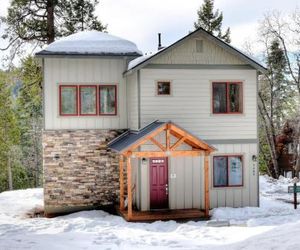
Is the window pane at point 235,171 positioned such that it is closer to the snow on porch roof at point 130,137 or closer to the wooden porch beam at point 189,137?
the wooden porch beam at point 189,137

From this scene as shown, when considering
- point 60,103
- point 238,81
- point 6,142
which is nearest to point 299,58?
point 238,81

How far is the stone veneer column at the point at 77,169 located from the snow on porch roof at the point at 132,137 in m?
0.40

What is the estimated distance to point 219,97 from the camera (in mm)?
16359

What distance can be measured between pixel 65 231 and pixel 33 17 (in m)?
13.9

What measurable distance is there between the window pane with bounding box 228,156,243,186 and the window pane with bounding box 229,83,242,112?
74.4 inches

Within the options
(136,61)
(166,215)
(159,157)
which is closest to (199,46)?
(136,61)

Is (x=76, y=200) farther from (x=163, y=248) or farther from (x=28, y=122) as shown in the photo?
(x=28, y=122)

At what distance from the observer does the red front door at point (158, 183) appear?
618 inches

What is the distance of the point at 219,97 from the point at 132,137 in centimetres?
376

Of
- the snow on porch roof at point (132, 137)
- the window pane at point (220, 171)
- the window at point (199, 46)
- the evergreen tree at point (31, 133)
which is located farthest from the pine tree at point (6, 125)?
the window pane at point (220, 171)

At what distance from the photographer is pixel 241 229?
1242cm

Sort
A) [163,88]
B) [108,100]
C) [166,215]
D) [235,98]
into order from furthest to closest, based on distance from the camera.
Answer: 1. [108,100]
2. [235,98]
3. [163,88]
4. [166,215]

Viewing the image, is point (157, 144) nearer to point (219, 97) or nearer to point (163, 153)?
point (163, 153)

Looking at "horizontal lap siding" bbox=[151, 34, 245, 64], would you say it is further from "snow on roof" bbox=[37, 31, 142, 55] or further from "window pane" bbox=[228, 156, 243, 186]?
"window pane" bbox=[228, 156, 243, 186]
